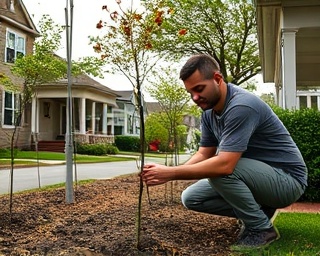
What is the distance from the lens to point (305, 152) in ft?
15.9

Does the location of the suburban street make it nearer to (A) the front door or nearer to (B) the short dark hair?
(B) the short dark hair

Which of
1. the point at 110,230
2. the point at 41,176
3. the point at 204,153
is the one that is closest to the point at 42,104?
the point at 41,176

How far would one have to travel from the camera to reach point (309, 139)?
15.9 feet

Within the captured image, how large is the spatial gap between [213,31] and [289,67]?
959cm

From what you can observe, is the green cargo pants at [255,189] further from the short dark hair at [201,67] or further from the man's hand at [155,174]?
the short dark hair at [201,67]

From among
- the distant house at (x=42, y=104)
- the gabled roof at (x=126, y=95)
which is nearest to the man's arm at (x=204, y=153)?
the distant house at (x=42, y=104)

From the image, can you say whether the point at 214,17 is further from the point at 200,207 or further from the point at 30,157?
the point at 200,207

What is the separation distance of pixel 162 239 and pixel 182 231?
28 cm

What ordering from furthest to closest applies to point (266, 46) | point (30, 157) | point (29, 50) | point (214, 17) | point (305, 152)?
point (29, 50), point (30, 157), point (214, 17), point (266, 46), point (305, 152)

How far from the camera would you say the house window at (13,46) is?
18578mm

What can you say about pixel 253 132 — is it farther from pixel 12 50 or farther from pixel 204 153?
pixel 12 50

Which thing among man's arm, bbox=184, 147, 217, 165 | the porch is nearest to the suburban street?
man's arm, bbox=184, 147, 217, 165

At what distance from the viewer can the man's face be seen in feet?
7.29

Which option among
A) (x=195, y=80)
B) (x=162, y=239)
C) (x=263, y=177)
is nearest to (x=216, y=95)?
(x=195, y=80)
